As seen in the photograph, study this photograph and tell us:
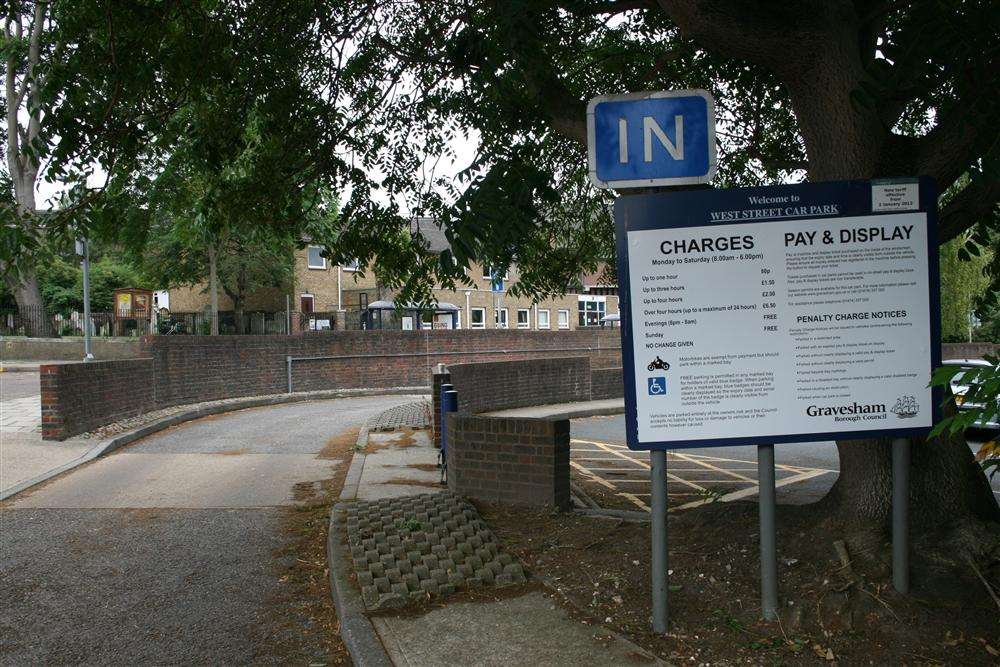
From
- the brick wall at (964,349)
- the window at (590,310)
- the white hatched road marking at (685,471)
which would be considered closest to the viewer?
the white hatched road marking at (685,471)

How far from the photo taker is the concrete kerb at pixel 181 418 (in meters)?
9.74

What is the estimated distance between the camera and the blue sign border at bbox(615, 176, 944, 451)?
13.7ft

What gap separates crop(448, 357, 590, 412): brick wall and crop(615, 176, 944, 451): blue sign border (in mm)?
12189

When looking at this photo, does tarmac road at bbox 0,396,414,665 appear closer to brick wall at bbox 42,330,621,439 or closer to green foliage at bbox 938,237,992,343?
brick wall at bbox 42,330,621,439

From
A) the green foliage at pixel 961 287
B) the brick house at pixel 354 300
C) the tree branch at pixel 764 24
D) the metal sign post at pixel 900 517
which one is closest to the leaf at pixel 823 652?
the metal sign post at pixel 900 517

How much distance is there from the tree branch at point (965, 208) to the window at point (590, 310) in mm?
57468

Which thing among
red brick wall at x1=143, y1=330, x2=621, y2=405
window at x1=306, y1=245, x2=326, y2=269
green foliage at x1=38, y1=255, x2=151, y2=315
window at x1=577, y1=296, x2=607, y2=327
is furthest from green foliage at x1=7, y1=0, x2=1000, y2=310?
window at x1=577, y1=296, x2=607, y2=327

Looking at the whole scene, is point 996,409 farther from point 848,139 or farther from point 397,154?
point 397,154

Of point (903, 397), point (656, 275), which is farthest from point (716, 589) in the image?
point (656, 275)

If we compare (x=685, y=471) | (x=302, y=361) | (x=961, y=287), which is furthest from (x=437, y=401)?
(x=961, y=287)

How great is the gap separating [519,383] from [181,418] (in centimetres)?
804

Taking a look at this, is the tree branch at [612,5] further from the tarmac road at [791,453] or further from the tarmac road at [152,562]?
the tarmac road at [791,453]

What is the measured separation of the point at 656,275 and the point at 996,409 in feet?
5.54

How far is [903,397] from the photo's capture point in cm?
422
